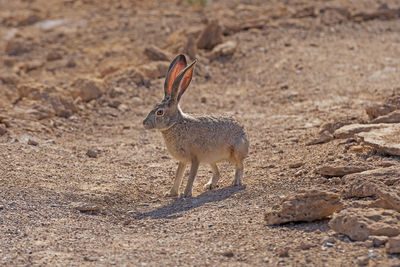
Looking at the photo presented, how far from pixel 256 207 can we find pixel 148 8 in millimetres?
11863

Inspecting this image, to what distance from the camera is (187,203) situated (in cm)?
763

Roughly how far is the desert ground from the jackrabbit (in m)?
0.39

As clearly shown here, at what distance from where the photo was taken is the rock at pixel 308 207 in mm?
6062

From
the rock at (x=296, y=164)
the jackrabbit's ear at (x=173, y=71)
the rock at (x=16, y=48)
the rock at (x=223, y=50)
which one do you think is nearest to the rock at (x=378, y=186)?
the rock at (x=296, y=164)

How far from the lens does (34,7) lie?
61.9 feet

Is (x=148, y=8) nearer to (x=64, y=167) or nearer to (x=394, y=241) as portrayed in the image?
(x=64, y=167)

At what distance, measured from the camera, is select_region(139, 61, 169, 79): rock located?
43.1 ft

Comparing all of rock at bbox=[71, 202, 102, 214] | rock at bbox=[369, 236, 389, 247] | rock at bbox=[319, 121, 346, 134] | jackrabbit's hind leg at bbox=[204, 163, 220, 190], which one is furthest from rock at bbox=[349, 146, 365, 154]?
rock at bbox=[71, 202, 102, 214]

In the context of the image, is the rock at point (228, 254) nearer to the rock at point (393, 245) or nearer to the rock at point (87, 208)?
the rock at point (393, 245)

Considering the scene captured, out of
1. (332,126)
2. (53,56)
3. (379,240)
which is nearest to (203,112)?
(332,126)

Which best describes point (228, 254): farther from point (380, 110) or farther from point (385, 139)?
point (380, 110)

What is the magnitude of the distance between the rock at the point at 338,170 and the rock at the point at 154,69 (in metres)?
6.26

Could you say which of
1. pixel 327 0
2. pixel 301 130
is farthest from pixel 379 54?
pixel 301 130

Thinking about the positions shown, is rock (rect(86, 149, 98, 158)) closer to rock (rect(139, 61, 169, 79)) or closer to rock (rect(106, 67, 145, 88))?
rock (rect(106, 67, 145, 88))
